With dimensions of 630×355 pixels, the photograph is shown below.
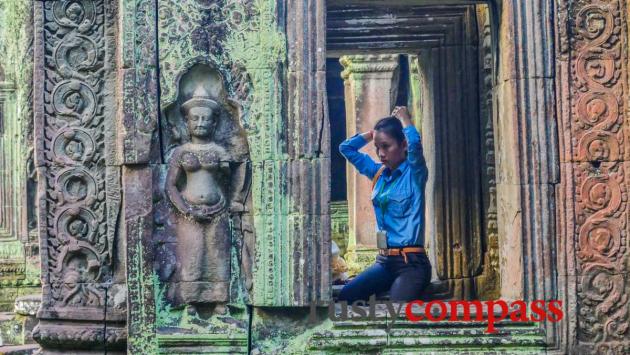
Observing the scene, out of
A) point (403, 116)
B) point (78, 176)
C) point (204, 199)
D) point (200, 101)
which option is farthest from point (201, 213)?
point (403, 116)

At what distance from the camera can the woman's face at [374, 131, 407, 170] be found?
32.1 ft

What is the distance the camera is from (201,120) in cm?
816

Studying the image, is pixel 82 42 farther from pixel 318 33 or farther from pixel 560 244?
pixel 560 244

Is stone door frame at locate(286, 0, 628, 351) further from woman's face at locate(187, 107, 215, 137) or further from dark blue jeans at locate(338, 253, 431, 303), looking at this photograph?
dark blue jeans at locate(338, 253, 431, 303)

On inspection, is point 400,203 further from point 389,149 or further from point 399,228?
point 389,149

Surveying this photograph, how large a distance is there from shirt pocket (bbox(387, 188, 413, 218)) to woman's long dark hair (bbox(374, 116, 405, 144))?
0.50 m

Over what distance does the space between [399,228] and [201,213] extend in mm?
1967

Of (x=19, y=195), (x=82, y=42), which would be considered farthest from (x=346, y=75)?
(x=82, y=42)

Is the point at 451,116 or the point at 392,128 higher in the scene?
the point at 451,116

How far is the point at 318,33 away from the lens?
26.8ft

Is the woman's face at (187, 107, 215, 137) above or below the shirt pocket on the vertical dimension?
above

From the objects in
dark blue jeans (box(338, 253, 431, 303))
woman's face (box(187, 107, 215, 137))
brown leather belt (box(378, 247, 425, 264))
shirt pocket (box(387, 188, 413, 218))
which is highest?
woman's face (box(187, 107, 215, 137))

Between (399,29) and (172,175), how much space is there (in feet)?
10.4

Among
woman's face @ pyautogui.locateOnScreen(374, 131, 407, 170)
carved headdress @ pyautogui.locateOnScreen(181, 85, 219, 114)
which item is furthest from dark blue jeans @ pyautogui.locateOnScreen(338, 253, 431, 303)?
carved headdress @ pyautogui.locateOnScreen(181, 85, 219, 114)
